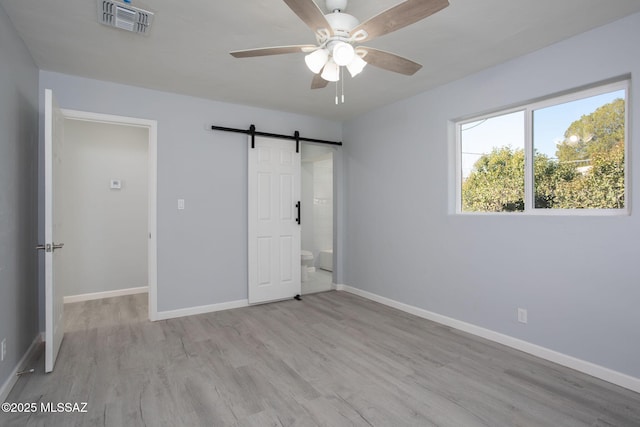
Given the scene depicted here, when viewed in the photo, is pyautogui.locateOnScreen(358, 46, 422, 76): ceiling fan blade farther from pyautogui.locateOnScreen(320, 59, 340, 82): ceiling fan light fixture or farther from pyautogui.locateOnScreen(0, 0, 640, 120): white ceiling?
pyautogui.locateOnScreen(0, 0, 640, 120): white ceiling

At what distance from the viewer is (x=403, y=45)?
2.64 meters

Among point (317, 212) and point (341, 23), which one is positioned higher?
point (341, 23)

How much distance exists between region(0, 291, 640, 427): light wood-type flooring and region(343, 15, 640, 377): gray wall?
0.32 meters

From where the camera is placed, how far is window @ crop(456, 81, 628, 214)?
246cm

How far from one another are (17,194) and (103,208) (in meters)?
2.30

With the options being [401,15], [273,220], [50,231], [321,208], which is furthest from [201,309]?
[401,15]

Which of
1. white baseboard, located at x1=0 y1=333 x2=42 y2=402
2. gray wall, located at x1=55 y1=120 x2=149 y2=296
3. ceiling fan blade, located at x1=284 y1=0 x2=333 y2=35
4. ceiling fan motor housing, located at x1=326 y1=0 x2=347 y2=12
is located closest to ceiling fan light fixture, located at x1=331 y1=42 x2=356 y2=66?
ceiling fan blade, located at x1=284 y1=0 x2=333 y2=35

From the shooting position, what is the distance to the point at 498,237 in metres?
3.03

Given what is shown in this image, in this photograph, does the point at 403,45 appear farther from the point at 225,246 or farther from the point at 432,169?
the point at 225,246

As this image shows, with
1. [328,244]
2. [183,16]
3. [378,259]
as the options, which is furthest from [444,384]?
[328,244]

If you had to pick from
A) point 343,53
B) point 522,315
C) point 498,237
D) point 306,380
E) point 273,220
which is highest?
point 343,53

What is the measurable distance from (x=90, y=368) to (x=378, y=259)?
3.14 meters

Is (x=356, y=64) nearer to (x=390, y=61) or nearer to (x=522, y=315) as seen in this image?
(x=390, y=61)

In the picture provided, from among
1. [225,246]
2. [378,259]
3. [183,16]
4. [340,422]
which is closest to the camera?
[340,422]
